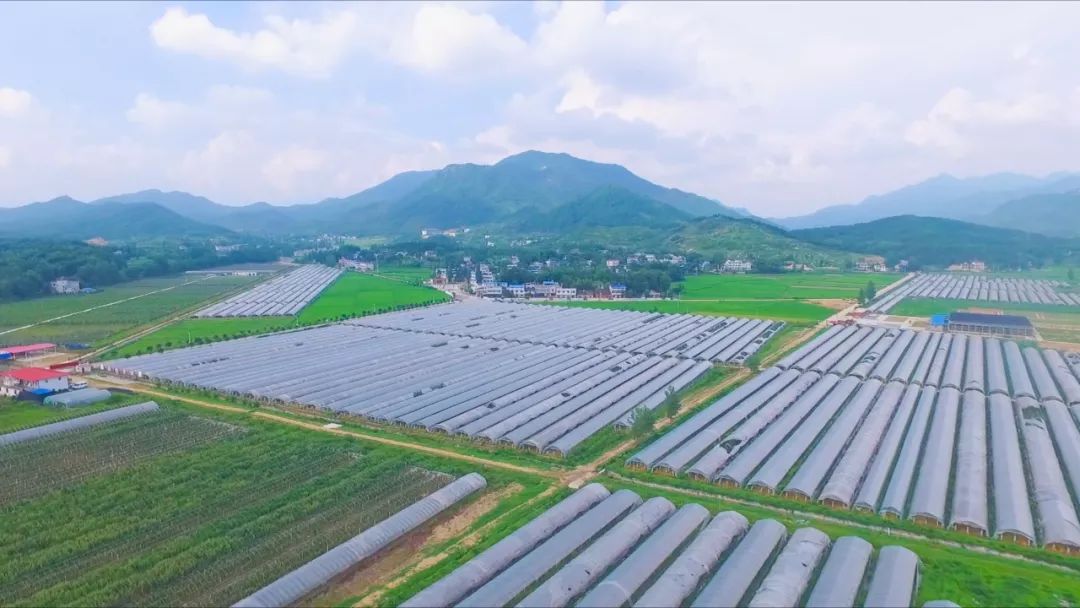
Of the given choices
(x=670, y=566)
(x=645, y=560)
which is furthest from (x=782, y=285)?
(x=645, y=560)

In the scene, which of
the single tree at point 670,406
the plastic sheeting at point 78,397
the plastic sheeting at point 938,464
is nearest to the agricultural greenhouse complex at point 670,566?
the plastic sheeting at point 938,464

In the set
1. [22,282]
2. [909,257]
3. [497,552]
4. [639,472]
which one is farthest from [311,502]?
[909,257]

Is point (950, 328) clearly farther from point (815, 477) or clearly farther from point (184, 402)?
point (184, 402)

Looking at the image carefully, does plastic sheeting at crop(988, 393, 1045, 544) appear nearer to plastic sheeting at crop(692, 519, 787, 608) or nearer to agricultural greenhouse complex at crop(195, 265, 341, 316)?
plastic sheeting at crop(692, 519, 787, 608)

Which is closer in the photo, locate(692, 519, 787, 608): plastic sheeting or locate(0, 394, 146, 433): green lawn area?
locate(692, 519, 787, 608): plastic sheeting

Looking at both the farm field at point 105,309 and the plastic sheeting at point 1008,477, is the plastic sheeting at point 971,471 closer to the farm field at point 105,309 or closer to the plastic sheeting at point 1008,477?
the plastic sheeting at point 1008,477

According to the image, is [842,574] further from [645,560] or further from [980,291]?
[980,291]

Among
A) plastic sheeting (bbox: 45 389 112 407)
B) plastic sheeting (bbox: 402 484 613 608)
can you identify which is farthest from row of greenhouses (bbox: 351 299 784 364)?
plastic sheeting (bbox: 45 389 112 407)
